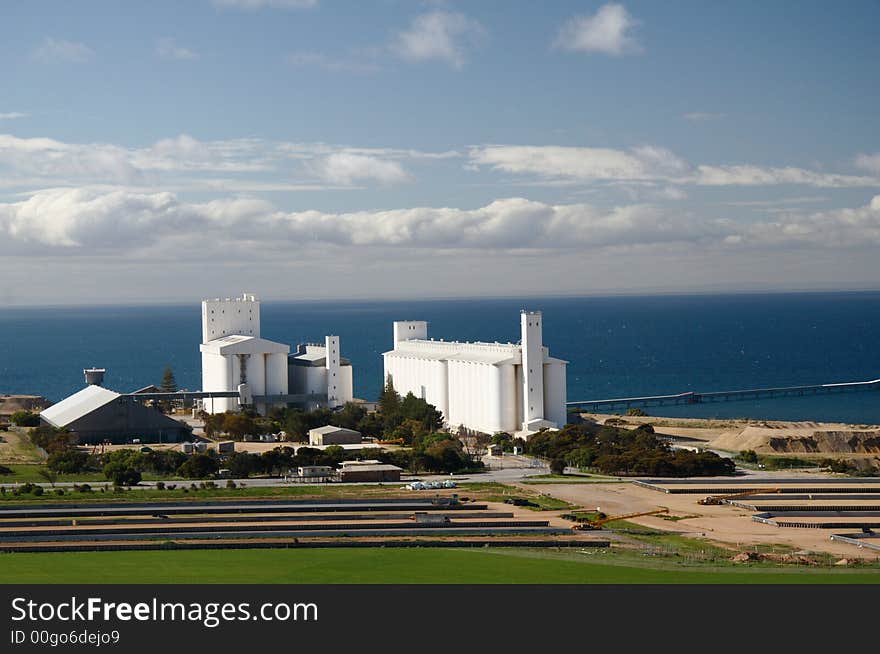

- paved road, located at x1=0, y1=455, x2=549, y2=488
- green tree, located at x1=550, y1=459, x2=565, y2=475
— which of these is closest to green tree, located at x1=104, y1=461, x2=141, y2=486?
paved road, located at x1=0, y1=455, x2=549, y2=488

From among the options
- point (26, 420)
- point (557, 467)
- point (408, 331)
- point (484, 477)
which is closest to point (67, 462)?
point (484, 477)

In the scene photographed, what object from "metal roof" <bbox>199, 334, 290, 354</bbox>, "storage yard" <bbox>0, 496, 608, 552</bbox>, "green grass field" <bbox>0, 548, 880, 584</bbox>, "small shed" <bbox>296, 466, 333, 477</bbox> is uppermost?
"metal roof" <bbox>199, 334, 290, 354</bbox>

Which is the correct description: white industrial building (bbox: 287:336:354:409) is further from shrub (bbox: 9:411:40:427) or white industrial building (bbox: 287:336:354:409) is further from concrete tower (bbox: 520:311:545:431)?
shrub (bbox: 9:411:40:427)

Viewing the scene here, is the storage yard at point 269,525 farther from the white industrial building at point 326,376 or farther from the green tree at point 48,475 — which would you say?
the white industrial building at point 326,376

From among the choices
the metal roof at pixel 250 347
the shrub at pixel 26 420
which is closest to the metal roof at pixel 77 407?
the shrub at pixel 26 420

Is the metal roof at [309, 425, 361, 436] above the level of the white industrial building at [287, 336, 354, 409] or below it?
below

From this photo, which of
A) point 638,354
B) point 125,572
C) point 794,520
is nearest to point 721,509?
point 794,520

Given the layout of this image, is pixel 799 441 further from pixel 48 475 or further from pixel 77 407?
pixel 77 407
